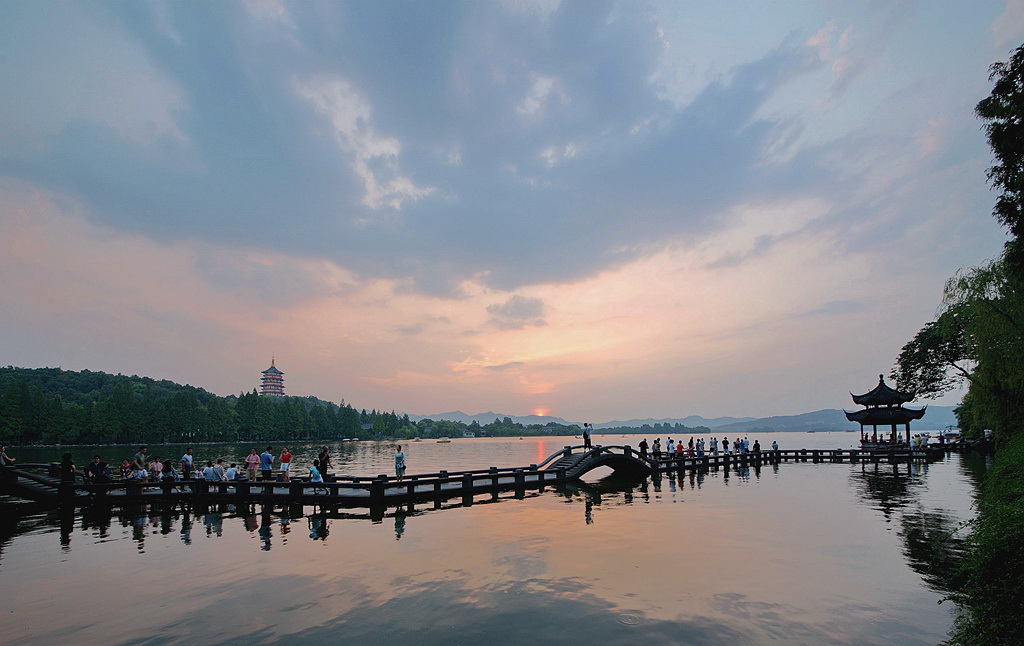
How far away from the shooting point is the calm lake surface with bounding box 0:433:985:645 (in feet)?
28.6

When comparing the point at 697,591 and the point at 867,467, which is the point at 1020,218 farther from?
the point at 867,467

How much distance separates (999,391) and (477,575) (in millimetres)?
24782

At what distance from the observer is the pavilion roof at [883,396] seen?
47.9 metres

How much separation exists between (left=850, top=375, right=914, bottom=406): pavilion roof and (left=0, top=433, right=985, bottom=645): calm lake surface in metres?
31.5

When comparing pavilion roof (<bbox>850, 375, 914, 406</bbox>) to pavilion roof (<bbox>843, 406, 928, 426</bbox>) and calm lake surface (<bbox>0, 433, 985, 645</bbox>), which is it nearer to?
pavilion roof (<bbox>843, 406, 928, 426</bbox>)

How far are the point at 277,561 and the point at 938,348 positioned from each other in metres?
58.9

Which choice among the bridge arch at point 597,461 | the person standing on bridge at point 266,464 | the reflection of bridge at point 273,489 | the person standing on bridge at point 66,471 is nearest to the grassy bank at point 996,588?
the reflection of bridge at point 273,489

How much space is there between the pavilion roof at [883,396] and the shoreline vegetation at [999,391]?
23.7 m

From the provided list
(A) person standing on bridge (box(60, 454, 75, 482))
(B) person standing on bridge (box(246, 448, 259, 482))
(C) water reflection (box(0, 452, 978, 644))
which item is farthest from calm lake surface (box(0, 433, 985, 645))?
(B) person standing on bridge (box(246, 448, 259, 482))

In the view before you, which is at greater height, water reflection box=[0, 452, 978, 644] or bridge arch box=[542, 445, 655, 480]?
water reflection box=[0, 452, 978, 644]

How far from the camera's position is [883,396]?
48.2 m

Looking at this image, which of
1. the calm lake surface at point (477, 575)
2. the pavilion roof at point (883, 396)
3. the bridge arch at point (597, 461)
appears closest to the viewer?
the calm lake surface at point (477, 575)

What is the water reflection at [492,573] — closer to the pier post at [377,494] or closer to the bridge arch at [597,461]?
the pier post at [377,494]

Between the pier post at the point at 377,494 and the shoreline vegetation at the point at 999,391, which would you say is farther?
the pier post at the point at 377,494
